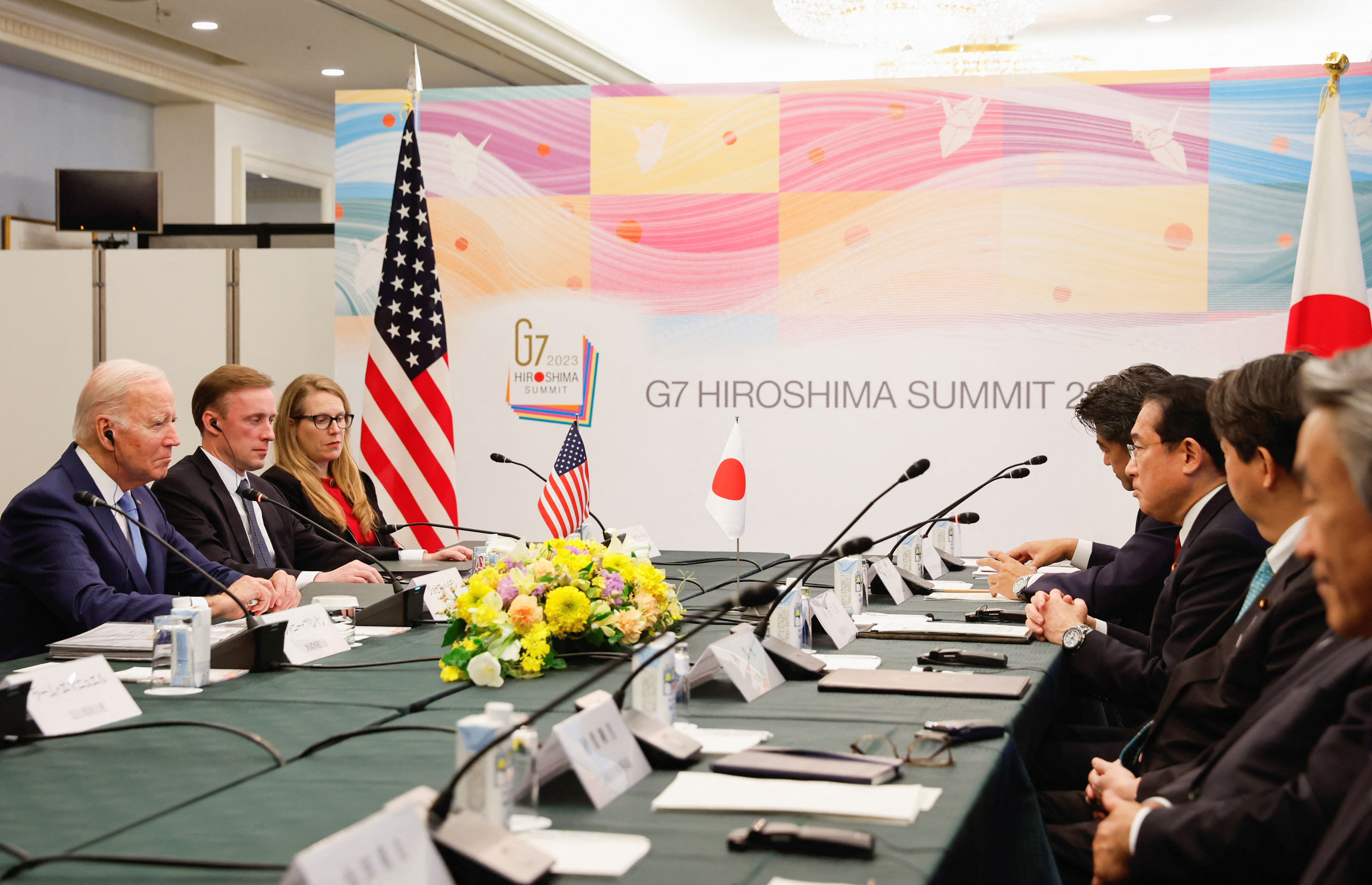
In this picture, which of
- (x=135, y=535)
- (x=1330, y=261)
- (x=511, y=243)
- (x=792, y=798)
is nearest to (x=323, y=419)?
(x=135, y=535)

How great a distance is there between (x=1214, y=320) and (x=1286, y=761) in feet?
13.0

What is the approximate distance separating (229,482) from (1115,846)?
2813mm

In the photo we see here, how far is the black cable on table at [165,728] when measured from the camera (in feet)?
5.65

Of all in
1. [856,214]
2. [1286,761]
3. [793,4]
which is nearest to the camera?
[1286,761]

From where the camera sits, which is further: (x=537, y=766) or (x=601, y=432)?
(x=601, y=432)

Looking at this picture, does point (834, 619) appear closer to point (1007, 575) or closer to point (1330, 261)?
point (1007, 575)

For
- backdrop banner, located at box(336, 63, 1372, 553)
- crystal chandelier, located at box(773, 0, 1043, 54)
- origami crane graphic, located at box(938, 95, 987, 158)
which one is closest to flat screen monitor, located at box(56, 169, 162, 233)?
backdrop banner, located at box(336, 63, 1372, 553)

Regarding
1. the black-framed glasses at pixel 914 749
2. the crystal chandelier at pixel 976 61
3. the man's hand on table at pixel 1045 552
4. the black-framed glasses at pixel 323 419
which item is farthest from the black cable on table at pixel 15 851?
the crystal chandelier at pixel 976 61

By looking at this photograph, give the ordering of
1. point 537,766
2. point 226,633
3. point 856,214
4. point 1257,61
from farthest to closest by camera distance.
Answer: point 1257,61 < point 856,214 < point 226,633 < point 537,766

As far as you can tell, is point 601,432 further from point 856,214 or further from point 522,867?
point 522,867

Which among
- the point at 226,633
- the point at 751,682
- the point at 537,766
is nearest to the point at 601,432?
the point at 226,633

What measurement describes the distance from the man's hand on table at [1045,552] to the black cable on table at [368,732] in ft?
8.81

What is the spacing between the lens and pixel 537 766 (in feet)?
4.79

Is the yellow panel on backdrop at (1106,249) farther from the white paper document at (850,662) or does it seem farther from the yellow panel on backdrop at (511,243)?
the white paper document at (850,662)
